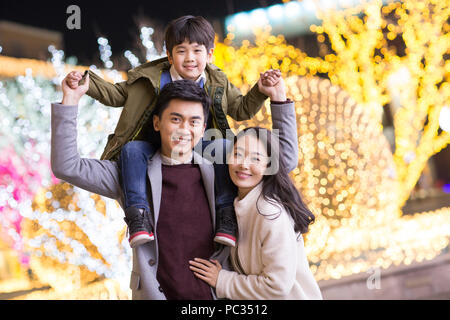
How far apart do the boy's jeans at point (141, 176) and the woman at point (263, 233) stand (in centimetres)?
5

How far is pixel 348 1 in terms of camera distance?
6070 mm

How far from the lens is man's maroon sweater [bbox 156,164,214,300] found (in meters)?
1.44

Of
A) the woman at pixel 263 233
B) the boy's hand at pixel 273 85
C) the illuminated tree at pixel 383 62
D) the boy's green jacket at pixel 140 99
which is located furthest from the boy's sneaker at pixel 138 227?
the illuminated tree at pixel 383 62

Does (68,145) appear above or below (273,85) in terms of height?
below

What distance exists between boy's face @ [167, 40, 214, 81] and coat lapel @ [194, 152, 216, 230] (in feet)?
0.93

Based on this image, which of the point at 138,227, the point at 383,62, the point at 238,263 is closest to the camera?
the point at 138,227

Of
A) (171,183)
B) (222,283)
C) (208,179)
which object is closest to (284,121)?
(208,179)

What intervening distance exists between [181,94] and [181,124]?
0.09 meters

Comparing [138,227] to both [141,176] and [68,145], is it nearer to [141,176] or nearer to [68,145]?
[141,176]

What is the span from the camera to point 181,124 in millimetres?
1473
